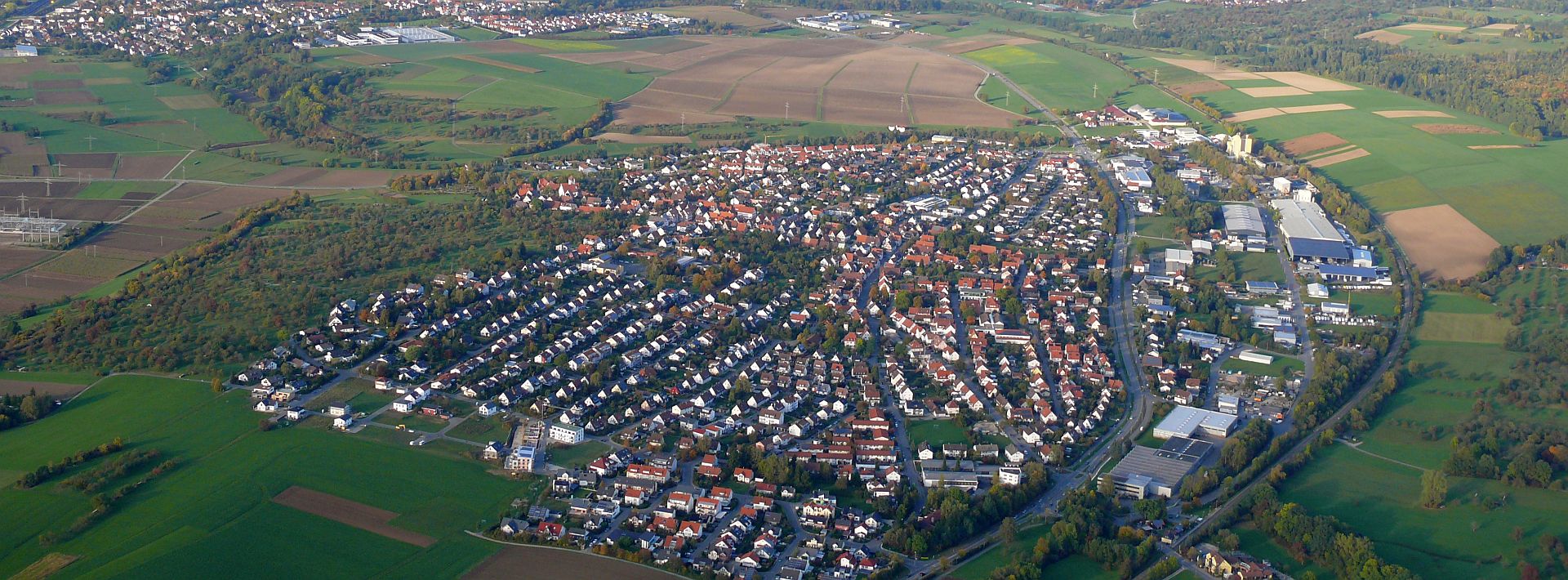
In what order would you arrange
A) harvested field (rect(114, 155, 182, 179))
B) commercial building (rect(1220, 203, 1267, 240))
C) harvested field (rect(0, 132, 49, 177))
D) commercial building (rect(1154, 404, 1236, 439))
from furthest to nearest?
harvested field (rect(114, 155, 182, 179)), harvested field (rect(0, 132, 49, 177)), commercial building (rect(1220, 203, 1267, 240)), commercial building (rect(1154, 404, 1236, 439))

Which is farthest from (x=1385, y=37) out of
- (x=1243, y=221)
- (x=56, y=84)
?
(x=56, y=84)

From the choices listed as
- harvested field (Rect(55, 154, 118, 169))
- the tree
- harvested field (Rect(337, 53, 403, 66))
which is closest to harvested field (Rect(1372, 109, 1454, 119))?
the tree

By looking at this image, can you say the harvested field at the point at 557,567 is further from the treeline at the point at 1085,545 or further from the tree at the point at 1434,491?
the tree at the point at 1434,491

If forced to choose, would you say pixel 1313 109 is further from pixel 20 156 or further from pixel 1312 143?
pixel 20 156

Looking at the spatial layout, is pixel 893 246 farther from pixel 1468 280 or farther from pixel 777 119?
pixel 777 119

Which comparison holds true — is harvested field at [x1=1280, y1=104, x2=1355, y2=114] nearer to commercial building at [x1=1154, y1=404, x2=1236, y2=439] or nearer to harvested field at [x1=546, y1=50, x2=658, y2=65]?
harvested field at [x1=546, y1=50, x2=658, y2=65]

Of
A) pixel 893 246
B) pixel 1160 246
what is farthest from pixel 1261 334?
pixel 893 246
